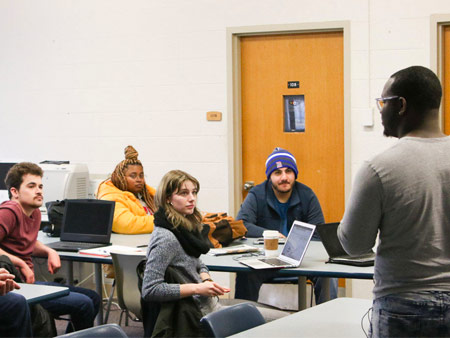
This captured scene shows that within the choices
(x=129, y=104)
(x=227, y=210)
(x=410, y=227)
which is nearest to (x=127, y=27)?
(x=129, y=104)

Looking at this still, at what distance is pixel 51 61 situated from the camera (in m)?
5.49

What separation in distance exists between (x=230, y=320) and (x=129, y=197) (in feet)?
7.39

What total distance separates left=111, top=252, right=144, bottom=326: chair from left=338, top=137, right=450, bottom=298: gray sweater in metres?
1.75

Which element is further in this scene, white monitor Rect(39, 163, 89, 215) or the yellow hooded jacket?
white monitor Rect(39, 163, 89, 215)

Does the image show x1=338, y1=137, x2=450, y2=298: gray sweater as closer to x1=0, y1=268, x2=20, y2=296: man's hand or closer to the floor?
x1=0, y1=268, x2=20, y2=296: man's hand

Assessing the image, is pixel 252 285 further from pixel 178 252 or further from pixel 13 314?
pixel 13 314

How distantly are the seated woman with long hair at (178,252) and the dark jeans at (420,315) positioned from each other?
1.29 m

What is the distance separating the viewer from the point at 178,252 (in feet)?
9.29

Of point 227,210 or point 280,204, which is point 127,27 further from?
point 280,204

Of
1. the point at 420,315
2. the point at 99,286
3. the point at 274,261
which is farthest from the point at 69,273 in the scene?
the point at 420,315

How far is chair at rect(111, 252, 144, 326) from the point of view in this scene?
10.5 feet

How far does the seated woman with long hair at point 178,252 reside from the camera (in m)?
2.72

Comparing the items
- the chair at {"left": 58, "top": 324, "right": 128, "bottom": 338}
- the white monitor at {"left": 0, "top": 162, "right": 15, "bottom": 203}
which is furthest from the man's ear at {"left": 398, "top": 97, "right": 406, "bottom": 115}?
the white monitor at {"left": 0, "top": 162, "right": 15, "bottom": 203}

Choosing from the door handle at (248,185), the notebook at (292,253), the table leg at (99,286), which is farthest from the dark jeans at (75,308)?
the door handle at (248,185)
